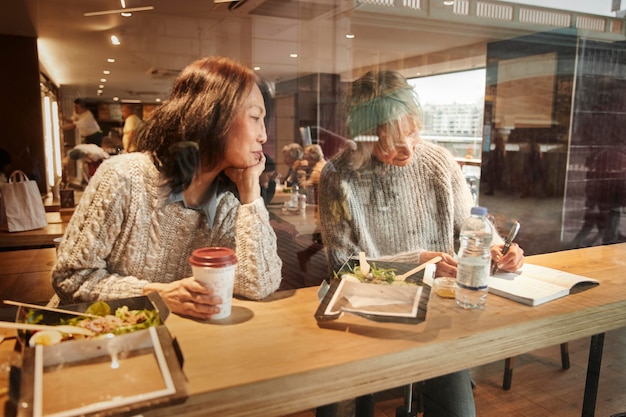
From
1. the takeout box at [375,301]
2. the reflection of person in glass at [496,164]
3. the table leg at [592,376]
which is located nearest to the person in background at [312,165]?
the takeout box at [375,301]

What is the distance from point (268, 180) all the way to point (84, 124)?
480mm

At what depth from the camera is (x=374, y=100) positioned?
154cm

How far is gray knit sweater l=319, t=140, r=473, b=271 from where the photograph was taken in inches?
61.0

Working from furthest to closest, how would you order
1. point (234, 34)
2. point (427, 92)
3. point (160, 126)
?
point (427, 92), point (234, 34), point (160, 126)

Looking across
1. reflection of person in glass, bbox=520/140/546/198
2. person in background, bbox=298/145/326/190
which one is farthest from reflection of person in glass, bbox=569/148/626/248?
person in background, bbox=298/145/326/190

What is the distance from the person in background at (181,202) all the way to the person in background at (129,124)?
0.04 m

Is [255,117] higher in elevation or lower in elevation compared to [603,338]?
higher

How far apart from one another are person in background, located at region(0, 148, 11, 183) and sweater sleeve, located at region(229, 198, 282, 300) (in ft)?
2.09

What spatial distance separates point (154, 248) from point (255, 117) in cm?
39

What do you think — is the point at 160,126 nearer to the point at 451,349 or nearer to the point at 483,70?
the point at 451,349

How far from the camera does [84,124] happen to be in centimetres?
123

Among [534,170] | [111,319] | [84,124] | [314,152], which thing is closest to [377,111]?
[314,152]

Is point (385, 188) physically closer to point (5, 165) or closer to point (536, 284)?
point (536, 284)

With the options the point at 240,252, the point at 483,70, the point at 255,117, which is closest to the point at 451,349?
the point at 240,252
